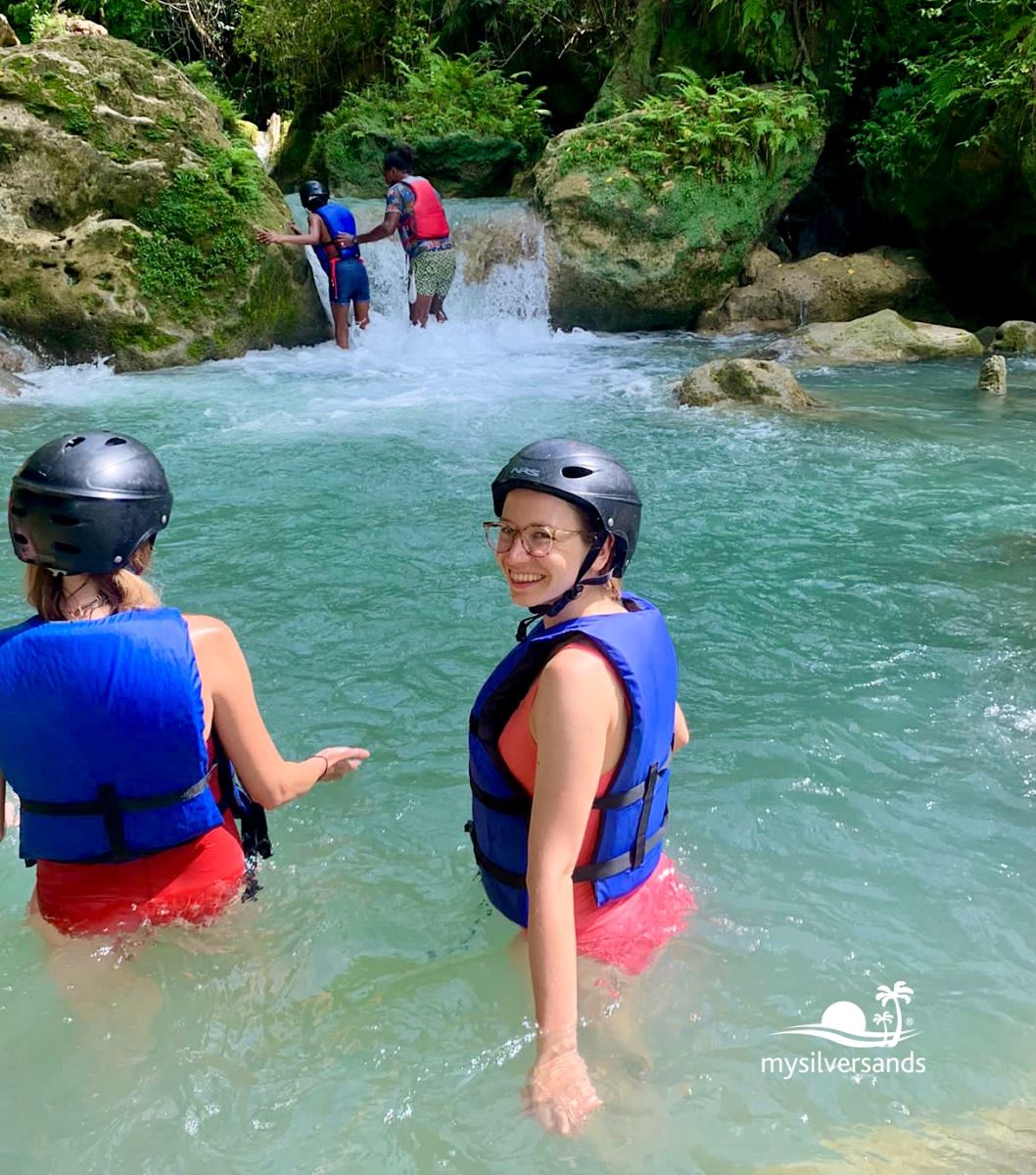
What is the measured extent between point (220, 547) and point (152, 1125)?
4101 mm

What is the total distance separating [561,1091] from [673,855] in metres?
1.39

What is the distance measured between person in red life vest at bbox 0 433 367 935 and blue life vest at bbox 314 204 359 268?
417 inches

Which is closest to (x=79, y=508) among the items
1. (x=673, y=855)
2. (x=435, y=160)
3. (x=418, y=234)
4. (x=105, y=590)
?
(x=105, y=590)

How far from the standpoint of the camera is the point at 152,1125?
227 cm

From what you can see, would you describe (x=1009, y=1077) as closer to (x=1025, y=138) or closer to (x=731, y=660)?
(x=731, y=660)

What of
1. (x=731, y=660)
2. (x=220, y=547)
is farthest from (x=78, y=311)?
(x=731, y=660)

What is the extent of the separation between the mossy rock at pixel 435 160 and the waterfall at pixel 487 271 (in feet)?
10.9

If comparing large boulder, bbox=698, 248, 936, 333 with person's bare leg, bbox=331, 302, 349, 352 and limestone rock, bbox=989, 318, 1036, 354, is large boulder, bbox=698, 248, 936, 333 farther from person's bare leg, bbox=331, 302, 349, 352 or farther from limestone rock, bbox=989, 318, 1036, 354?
person's bare leg, bbox=331, 302, 349, 352

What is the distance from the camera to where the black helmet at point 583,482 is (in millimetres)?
2117

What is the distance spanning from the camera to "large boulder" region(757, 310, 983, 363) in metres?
12.0

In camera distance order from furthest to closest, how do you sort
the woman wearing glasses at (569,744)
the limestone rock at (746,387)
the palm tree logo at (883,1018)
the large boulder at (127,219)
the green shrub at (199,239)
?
the green shrub at (199,239)
the large boulder at (127,219)
the limestone rock at (746,387)
the palm tree logo at (883,1018)
the woman wearing glasses at (569,744)

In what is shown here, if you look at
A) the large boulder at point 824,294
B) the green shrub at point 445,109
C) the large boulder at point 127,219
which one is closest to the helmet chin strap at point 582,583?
the large boulder at point 127,219

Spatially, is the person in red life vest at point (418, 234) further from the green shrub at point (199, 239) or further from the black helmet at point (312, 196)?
the green shrub at point (199, 239)

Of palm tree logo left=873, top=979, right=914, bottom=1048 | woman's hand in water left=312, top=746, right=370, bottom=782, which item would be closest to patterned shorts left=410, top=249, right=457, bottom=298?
woman's hand in water left=312, top=746, right=370, bottom=782
